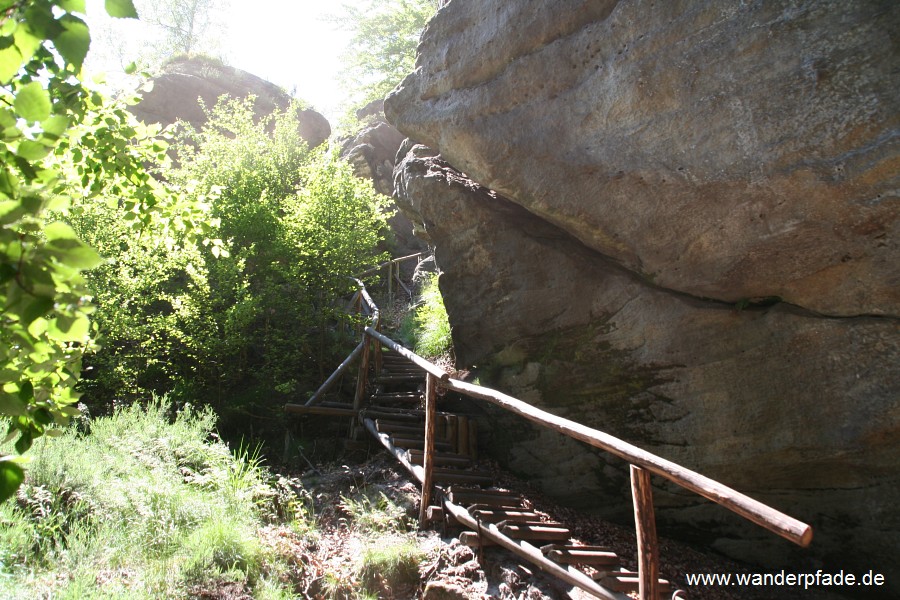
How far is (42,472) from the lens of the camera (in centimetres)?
447

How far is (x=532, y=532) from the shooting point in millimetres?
4613

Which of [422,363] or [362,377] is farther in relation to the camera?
[362,377]

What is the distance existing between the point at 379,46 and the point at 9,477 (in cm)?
2410

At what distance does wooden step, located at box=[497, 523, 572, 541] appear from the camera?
4566mm

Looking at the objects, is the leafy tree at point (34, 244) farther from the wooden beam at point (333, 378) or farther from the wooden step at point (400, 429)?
the wooden beam at point (333, 378)

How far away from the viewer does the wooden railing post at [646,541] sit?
10.6ft

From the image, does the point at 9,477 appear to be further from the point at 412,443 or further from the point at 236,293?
the point at 236,293

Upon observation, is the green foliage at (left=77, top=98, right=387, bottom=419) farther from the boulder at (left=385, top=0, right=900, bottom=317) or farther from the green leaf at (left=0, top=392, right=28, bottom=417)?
the green leaf at (left=0, top=392, right=28, bottom=417)

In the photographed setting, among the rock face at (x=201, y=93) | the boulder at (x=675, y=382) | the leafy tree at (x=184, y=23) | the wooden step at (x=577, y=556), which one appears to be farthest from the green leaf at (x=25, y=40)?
the leafy tree at (x=184, y=23)

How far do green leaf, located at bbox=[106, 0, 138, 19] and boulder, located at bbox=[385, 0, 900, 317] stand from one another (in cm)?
514

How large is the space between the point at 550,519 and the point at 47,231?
5.54m

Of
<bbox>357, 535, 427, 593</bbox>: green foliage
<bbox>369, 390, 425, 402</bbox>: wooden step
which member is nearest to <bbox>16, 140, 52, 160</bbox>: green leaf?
<bbox>357, 535, 427, 593</bbox>: green foliage

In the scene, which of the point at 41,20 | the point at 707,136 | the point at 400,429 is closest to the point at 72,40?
the point at 41,20

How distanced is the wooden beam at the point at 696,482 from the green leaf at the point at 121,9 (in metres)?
2.86
